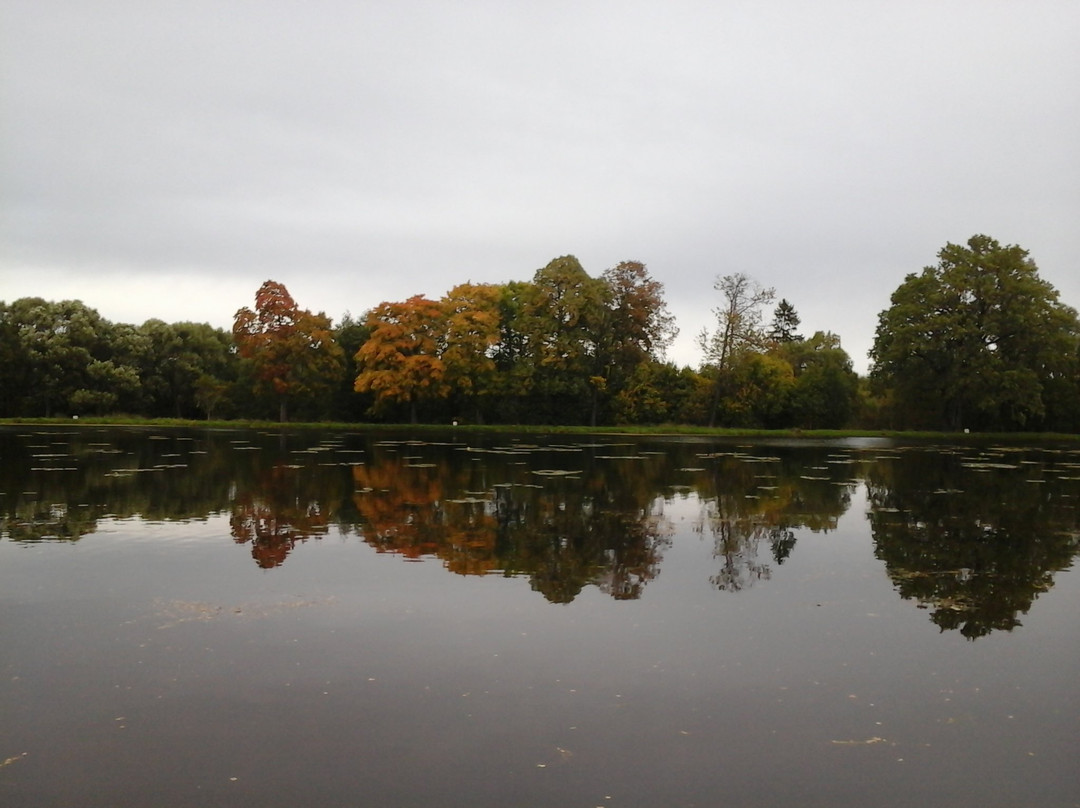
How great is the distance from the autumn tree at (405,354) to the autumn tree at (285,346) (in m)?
3.52

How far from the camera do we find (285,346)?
6181 centimetres

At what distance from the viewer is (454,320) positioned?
60188 mm

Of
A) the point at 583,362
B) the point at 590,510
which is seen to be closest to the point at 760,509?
the point at 590,510

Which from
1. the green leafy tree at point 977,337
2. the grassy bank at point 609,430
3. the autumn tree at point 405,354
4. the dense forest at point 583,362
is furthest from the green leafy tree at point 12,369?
the green leafy tree at point 977,337

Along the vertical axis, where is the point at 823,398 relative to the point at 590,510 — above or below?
above

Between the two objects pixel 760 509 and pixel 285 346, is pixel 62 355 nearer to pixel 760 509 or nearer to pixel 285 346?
pixel 285 346

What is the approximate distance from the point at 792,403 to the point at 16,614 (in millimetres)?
63027

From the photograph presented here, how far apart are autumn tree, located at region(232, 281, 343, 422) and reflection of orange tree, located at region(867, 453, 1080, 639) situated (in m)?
46.1

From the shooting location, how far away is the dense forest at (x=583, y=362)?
57.5 metres

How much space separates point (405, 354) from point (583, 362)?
41.5 feet

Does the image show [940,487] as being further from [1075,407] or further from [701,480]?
[1075,407]

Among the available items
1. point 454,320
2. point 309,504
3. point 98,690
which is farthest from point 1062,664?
point 454,320

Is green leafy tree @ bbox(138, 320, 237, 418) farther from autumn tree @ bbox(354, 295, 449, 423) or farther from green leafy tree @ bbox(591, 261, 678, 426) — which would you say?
green leafy tree @ bbox(591, 261, 678, 426)

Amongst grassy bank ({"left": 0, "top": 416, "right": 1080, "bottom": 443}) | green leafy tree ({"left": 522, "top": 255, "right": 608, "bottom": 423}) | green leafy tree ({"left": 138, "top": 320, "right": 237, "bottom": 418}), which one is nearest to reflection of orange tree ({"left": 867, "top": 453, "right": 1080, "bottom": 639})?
grassy bank ({"left": 0, "top": 416, "right": 1080, "bottom": 443})
